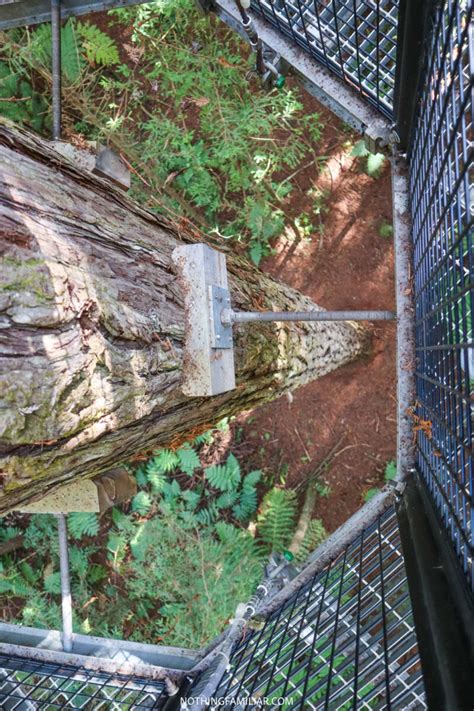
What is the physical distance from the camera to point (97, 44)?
558 cm

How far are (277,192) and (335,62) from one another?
2.62 m

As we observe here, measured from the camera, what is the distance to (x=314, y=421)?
584 centimetres

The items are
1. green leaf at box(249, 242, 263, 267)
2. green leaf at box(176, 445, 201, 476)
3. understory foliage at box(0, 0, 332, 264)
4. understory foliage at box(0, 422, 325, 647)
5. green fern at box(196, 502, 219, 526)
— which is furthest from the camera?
green fern at box(196, 502, 219, 526)

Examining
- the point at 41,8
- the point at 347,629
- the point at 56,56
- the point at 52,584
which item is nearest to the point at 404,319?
the point at 347,629

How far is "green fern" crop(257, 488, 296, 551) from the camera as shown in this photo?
566cm

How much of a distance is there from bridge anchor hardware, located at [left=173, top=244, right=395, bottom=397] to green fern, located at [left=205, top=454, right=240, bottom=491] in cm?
387

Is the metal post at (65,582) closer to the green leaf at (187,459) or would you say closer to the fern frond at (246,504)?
the green leaf at (187,459)

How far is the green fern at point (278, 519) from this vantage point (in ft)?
18.6

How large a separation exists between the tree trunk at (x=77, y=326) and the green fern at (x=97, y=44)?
454cm

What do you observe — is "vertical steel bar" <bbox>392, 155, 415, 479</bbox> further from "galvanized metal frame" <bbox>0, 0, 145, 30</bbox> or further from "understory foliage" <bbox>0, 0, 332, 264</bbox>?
"understory foliage" <bbox>0, 0, 332, 264</bbox>

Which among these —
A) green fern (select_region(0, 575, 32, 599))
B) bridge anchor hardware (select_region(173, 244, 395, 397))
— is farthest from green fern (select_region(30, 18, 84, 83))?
green fern (select_region(0, 575, 32, 599))

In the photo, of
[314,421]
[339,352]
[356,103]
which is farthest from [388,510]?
[314,421]

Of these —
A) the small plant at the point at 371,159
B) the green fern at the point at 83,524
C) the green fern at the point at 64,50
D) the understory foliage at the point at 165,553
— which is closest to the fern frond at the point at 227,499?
the understory foliage at the point at 165,553

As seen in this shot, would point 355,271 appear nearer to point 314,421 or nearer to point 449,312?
point 314,421
